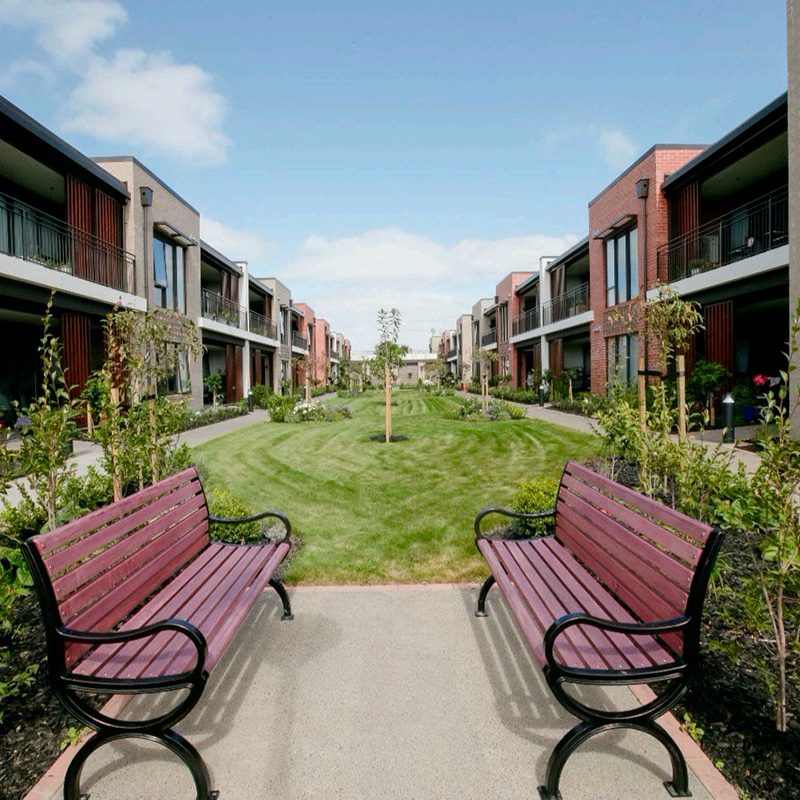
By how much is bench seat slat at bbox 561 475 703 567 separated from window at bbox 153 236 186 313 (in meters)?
17.4

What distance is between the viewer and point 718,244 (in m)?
15.1

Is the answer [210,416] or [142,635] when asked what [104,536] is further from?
[210,416]

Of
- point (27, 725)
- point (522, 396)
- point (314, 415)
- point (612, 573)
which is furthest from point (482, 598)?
point (522, 396)

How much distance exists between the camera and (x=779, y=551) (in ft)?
8.04

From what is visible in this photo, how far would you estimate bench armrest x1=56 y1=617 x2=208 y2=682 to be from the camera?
210cm

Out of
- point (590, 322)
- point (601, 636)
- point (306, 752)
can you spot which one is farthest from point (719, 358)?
point (306, 752)

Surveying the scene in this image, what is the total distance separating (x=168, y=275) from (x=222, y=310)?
6193 mm

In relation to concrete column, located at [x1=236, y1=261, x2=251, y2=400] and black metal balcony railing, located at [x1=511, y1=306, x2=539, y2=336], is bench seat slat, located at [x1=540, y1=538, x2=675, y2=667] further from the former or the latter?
black metal balcony railing, located at [x1=511, y1=306, x2=539, y2=336]

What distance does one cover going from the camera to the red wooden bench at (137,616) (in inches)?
82.9

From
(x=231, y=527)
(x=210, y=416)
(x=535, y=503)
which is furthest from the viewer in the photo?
(x=210, y=416)

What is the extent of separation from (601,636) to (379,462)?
7.94 meters

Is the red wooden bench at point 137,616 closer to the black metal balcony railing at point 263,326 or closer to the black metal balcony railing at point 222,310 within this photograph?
the black metal balcony railing at point 222,310

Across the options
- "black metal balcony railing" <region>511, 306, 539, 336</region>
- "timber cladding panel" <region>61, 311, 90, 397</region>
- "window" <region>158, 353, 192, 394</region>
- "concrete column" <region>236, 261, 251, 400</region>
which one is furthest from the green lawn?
"black metal balcony railing" <region>511, 306, 539, 336</region>

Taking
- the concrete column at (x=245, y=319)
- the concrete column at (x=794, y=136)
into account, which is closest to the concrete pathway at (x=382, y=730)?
the concrete column at (x=794, y=136)
